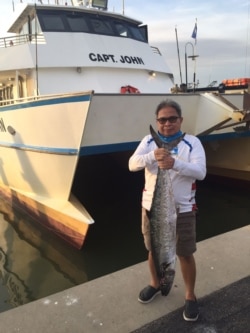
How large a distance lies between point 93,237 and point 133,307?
327cm

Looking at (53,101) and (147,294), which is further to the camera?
(53,101)

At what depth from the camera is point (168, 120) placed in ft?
7.90

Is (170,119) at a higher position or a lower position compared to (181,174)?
higher

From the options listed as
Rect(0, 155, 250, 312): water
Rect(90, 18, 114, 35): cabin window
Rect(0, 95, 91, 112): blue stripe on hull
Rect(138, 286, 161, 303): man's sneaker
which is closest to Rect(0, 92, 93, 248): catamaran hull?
Rect(0, 95, 91, 112): blue stripe on hull

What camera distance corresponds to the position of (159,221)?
2357 millimetres

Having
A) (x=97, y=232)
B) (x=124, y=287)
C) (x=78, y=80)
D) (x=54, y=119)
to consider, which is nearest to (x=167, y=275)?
(x=124, y=287)

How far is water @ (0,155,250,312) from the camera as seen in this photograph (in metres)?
4.66

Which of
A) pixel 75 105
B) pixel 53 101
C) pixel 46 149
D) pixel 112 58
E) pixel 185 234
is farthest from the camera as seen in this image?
pixel 112 58

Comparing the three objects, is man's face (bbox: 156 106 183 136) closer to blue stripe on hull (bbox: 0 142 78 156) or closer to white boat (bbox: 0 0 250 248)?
white boat (bbox: 0 0 250 248)

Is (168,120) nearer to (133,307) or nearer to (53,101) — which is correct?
(133,307)

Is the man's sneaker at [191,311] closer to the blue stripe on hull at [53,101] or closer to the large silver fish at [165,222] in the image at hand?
the large silver fish at [165,222]

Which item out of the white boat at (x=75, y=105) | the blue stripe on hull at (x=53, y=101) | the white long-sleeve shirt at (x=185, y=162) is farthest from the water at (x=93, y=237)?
the white long-sleeve shirt at (x=185, y=162)

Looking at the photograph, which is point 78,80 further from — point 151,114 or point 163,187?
point 163,187

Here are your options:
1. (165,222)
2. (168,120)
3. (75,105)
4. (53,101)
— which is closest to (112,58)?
(53,101)
